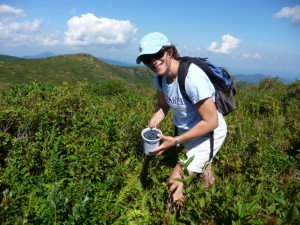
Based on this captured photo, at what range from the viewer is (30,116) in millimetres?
4211

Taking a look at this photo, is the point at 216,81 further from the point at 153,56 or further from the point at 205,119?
the point at 153,56

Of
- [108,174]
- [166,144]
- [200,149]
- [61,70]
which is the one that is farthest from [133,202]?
[61,70]

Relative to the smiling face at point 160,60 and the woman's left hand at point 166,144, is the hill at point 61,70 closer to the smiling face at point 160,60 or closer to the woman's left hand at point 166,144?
the woman's left hand at point 166,144

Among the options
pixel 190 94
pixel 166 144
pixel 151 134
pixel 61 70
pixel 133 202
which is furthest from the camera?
pixel 61 70

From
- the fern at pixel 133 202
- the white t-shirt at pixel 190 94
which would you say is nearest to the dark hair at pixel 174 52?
the white t-shirt at pixel 190 94

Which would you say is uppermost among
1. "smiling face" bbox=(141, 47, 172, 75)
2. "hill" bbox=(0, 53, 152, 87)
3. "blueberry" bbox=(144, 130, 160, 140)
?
"smiling face" bbox=(141, 47, 172, 75)

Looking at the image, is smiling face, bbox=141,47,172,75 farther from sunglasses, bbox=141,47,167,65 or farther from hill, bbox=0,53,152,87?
hill, bbox=0,53,152,87

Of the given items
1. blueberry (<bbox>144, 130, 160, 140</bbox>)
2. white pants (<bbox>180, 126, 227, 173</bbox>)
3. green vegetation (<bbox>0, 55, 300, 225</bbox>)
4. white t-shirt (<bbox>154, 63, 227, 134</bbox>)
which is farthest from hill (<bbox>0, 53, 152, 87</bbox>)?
white pants (<bbox>180, 126, 227, 173</bbox>)

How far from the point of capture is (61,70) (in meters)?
51.4

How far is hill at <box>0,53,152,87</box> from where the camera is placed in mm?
38456

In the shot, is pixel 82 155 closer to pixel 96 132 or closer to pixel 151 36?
pixel 96 132

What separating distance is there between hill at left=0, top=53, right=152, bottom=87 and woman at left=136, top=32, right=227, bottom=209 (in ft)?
96.1

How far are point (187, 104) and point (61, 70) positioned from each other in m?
51.6

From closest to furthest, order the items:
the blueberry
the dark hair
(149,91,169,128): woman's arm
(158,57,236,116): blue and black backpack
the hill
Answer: (158,57,236,116): blue and black backpack → the dark hair → the blueberry → (149,91,169,128): woman's arm → the hill
